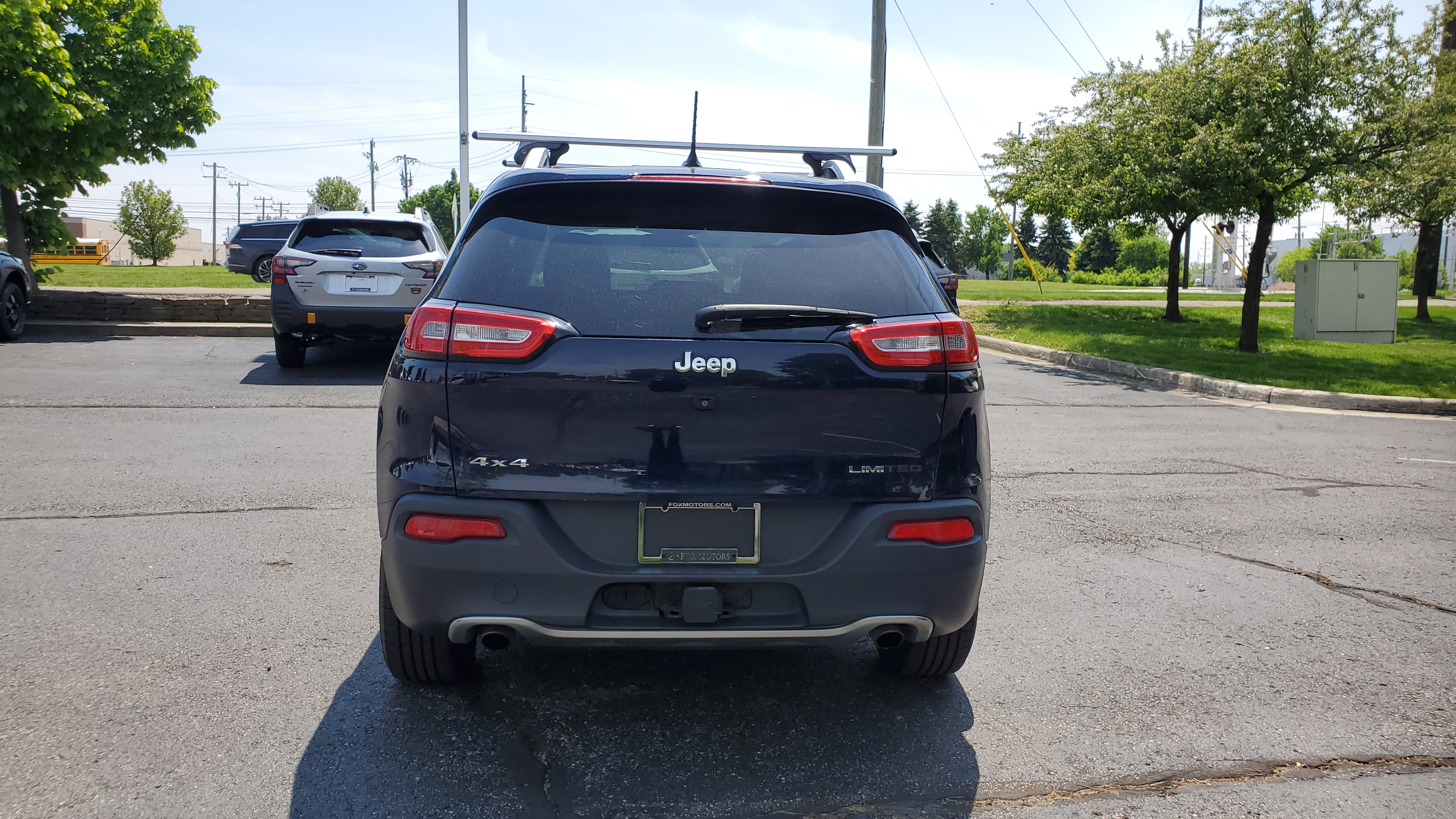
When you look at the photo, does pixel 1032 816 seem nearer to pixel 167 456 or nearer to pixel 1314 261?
pixel 167 456

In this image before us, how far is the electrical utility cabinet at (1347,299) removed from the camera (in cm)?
1900

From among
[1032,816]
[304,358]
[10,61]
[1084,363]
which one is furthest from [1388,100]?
[10,61]

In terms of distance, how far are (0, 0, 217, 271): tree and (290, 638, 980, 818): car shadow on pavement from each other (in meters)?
14.8

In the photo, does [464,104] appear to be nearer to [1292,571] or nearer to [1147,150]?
[1147,150]

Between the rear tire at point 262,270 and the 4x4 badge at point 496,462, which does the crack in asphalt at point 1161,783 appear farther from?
the rear tire at point 262,270

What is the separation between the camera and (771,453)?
2824 millimetres

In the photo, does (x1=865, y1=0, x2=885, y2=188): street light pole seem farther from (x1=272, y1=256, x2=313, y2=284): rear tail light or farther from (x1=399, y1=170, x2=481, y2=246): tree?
(x1=399, y1=170, x2=481, y2=246): tree

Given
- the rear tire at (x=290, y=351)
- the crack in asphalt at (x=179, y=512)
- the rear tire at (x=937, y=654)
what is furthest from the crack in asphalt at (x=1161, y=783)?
the rear tire at (x=290, y=351)

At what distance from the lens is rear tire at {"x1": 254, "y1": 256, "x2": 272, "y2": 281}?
25625mm

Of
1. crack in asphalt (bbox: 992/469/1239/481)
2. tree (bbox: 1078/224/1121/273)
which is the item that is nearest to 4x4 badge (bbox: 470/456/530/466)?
crack in asphalt (bbox: 992/469/1239/481)

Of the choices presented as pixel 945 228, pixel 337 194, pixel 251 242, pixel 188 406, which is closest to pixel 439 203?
pixel 337 194

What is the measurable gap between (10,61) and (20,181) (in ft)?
7.14

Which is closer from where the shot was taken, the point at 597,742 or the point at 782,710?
the point at 597,742

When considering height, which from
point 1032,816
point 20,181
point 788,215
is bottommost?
point 1032,816
